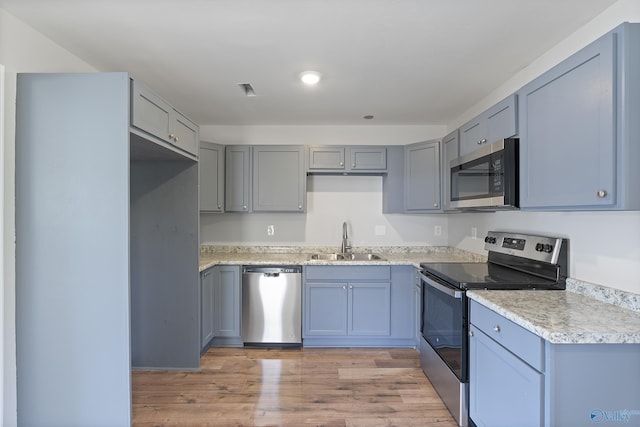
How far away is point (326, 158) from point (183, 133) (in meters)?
1.53

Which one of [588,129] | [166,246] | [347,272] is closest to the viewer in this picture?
[588,129]

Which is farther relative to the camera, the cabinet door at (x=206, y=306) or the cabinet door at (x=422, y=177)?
the cabinet door at (x=422, y=177)

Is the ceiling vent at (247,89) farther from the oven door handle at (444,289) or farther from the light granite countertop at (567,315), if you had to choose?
the light granite countertop at (567,315)

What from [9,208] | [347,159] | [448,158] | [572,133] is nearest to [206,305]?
[9,208]

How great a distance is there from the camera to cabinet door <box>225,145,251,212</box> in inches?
133

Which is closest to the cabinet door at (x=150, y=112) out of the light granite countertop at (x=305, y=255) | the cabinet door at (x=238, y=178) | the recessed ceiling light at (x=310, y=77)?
the recessed ceiling light at (x=310, y=77)

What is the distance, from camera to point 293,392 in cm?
233

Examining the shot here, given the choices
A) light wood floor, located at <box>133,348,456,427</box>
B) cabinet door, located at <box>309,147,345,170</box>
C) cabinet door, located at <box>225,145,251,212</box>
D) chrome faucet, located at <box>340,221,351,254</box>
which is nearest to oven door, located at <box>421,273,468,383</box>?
light wood floor, located at <box>133,348,456,427</box>

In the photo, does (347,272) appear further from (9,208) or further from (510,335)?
(9,208)

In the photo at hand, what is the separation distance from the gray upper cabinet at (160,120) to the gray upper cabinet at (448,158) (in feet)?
7.05

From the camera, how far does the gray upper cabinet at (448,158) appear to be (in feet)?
8.74

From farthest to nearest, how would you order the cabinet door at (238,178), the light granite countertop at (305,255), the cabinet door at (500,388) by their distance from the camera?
1. the cabinet door at (238,178)
2. the light granite countertop at (305,255)
3. the cabinet door at (500,388)

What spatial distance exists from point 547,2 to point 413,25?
2.09 ft

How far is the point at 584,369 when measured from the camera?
1.21 m
